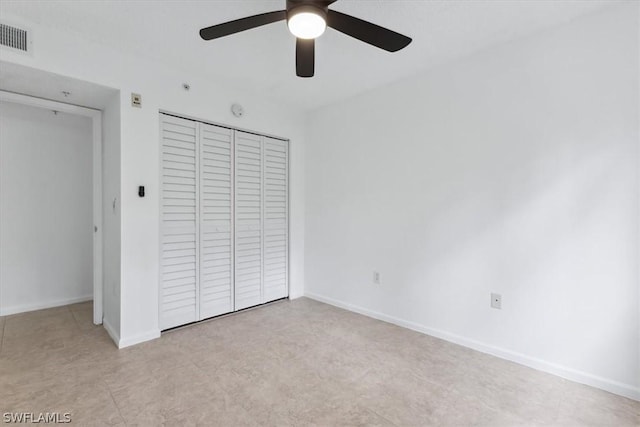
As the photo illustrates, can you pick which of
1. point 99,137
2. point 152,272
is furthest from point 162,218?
point 99,137

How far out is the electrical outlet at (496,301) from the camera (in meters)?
2.40

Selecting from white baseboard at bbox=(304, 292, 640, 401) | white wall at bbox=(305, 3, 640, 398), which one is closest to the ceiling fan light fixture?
white wall at bbox=(305, 3, 640, 398)

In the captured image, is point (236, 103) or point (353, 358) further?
point (236, 103)

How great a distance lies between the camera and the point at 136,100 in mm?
2557

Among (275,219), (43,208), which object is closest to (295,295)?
(275,219)

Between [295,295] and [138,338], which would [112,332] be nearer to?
[138,338]

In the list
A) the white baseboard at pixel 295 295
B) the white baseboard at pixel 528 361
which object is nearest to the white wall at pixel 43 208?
the white baseboard at pixel 295 295

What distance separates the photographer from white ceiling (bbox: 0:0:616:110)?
76.3 inches

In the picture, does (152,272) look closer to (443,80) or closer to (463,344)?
(463,344)

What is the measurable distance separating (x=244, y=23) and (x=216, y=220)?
1.96 metres

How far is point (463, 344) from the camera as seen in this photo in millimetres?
2592

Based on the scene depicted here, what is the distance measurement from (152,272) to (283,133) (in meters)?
2.04

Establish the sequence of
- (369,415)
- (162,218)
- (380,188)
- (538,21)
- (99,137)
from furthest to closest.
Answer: (380,188) < (99,137) < (162,218) < (538,21) < (369,415)

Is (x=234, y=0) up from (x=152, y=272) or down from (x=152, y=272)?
up
